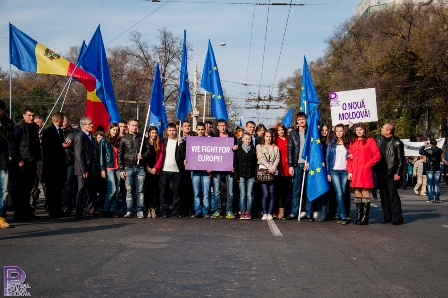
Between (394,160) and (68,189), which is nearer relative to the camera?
(394,160)

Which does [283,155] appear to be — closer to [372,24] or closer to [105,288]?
[105,288]

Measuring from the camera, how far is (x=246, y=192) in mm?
13125

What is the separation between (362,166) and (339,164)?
1.92 feet

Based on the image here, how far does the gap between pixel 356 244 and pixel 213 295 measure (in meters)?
4.07

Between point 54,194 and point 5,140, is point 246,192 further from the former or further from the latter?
point 5,140

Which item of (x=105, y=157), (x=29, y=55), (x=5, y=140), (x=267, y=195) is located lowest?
(x=267, y=195)

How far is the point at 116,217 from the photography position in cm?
1299

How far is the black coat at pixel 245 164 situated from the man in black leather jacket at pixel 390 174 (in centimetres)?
249

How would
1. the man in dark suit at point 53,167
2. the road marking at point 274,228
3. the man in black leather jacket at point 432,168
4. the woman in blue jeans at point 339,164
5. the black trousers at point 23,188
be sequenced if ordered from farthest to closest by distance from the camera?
the man in black leather jacket at point 432,168 → the man in dark suit at point 53,167 → the woman in blue jeans at point 339,164 → the black trousers at point 23,188 → the road marking at point 274,228

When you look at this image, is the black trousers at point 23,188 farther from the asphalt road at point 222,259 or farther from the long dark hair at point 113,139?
the long dark hair at point 113,139

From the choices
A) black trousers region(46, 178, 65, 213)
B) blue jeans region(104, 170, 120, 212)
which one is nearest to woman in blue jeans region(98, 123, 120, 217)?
blue jeans region(104, 170, 120, 212)

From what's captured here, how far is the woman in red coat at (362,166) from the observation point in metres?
12.3

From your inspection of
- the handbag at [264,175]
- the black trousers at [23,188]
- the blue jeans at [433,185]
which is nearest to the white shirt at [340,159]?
the handbag at [264,175]

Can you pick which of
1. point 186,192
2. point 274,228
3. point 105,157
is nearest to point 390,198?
point 274,228
